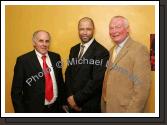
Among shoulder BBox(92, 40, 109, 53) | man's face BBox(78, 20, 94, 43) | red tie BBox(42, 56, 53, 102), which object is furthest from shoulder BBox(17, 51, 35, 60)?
shoulder BBox(92, 40, 109, 53)

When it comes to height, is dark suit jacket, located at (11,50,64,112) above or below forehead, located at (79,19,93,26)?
below

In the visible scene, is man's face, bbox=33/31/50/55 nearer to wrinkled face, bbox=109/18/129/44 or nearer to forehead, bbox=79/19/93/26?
forehead, bbox=79/19/93/26

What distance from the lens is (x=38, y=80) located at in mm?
3086

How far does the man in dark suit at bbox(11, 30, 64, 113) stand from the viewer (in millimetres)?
3082

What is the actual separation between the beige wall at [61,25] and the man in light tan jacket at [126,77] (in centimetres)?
8

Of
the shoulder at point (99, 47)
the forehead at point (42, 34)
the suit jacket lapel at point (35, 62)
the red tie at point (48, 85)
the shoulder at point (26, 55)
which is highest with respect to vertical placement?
the forehead at point (42, 34)

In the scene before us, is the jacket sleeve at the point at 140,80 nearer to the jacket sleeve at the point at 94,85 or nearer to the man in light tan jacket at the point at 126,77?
the man in light tan jacket at the point at 126,77

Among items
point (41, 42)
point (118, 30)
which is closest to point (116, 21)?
point (118, 30)

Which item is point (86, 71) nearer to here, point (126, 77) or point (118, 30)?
point (126, 77)

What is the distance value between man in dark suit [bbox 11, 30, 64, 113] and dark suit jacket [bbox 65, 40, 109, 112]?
4.4 inches

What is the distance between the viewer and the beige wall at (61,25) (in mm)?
3074

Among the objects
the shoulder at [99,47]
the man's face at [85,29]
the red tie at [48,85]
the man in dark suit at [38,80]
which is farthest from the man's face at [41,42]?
the shoulder at [99,47]

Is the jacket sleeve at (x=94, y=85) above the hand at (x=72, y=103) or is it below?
above

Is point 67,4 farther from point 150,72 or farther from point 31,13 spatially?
point 150,72
